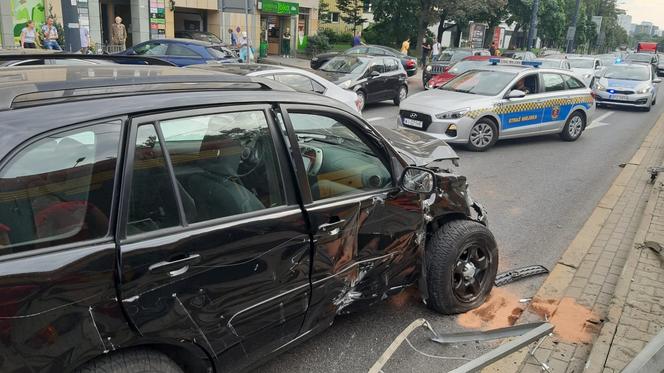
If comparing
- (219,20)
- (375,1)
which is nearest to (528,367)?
(219,20)

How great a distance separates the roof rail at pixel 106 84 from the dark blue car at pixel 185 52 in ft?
39.4

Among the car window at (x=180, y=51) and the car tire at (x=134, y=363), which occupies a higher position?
the car window at (x=180, y=51)

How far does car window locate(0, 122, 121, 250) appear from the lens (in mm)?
1875

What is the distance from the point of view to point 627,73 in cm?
1844

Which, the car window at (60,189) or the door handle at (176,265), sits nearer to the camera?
the car window at (60,189)

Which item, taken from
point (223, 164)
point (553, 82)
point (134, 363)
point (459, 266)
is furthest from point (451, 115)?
point (134, 363)

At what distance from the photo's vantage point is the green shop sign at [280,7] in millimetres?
30452

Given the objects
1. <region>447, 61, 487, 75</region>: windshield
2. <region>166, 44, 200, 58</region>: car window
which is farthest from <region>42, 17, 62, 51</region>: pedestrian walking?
<region>447, 61, 487, 75</region>: windshield

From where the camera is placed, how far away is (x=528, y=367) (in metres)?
3.34

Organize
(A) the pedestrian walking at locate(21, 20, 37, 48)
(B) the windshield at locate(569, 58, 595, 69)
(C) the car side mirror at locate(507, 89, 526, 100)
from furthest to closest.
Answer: (B) the windshield at locate(569, 58, 595, 69)
(A) the pedestrian walking at locate(21, 20, 37, 48)
(C) the car side mirror at locate(507, 89, 526, 100)

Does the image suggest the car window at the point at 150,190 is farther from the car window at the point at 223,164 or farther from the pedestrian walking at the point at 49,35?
the pedestrian walking at the point at 49,35

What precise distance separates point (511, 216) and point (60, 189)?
5.56 metres

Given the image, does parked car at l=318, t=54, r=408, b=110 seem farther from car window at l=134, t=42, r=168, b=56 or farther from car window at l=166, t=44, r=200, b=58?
car window at l=134, t=42, r=168, b=56

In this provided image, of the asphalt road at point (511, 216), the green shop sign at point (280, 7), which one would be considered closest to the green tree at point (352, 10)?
the green shop sign at point (280, 7)
